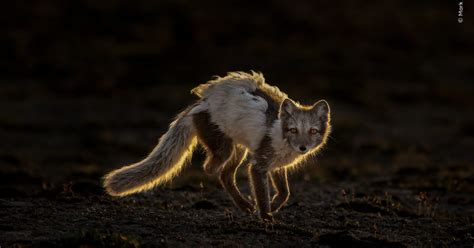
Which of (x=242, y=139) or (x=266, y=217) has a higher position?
(x=242, y=139)

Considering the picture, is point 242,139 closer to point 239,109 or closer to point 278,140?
point 239,109

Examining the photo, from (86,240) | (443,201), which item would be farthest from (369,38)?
(86,240)

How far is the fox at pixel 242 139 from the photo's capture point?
8.79 metres

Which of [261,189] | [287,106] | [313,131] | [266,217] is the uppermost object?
[287,106]

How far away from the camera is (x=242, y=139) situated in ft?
30.3

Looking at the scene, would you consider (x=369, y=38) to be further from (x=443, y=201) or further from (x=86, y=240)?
(x=86, y=240)

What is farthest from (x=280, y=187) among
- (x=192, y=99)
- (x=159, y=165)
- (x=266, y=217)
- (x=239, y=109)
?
(x=192, y=99)

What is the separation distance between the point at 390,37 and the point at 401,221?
30.4m

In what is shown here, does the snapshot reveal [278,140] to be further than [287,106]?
Yes

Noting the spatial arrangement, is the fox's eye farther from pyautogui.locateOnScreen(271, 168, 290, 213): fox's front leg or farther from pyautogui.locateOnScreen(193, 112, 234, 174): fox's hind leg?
pyautogui.locateOnScreen(193, 112, 234, 174): fox's hind leg

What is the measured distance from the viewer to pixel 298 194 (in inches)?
472

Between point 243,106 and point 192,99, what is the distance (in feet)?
56.8

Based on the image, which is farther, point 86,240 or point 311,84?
point 311,84

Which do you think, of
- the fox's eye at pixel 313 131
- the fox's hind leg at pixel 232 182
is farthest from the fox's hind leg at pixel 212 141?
the fox's eye at pixel 313 131
